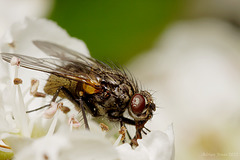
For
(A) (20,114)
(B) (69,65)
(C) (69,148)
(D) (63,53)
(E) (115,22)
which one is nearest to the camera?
(C) (69,148)

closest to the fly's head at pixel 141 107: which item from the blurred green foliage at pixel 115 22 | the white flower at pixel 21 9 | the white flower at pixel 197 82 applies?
the white flower at pixel 197 82

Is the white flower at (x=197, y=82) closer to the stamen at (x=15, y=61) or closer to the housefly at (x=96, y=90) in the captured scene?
the housefly at (x=96, y=90)

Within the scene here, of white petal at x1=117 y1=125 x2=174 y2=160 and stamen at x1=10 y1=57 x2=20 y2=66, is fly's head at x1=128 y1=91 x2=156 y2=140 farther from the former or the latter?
stamen at x1=10 y1=57 x2=20 y2=66

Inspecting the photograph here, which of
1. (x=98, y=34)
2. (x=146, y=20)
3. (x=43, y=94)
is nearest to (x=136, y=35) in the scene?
(x=146, y=20)

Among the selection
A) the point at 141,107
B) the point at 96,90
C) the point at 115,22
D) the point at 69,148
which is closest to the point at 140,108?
the point at 141,107

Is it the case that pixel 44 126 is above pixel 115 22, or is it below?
below

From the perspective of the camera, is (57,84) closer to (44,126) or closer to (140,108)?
(44,126)

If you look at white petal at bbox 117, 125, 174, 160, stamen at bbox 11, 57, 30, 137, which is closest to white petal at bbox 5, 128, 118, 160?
white petal at bbox 117, 125, 174, 160
